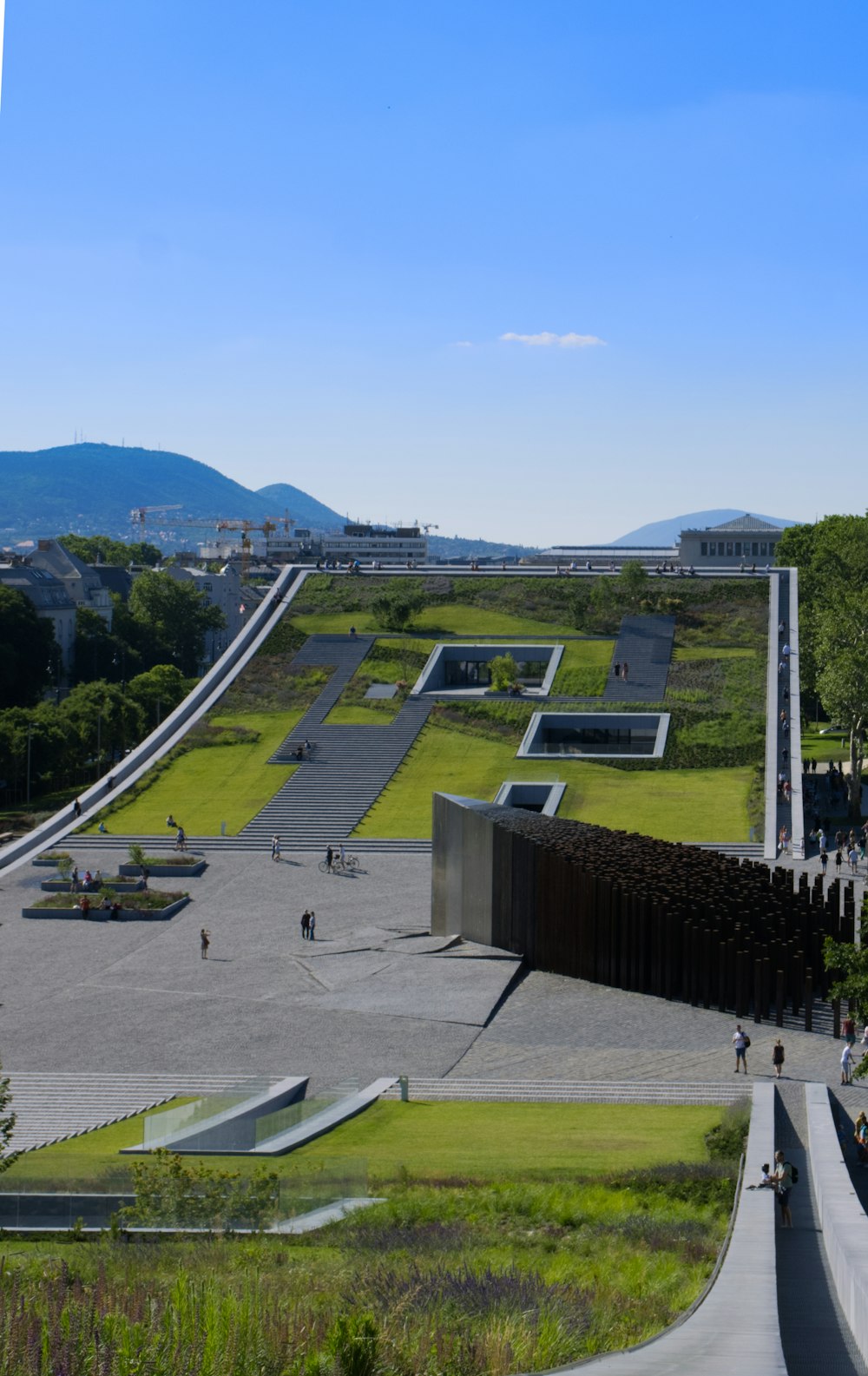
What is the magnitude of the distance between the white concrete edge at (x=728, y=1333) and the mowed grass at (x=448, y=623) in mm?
67543

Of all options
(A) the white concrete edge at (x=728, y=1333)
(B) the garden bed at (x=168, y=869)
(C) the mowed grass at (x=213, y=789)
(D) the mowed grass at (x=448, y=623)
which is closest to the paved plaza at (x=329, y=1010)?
(B) the garden bed at (x=168, y=869)

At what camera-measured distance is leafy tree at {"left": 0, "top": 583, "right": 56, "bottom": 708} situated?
87.2 meters

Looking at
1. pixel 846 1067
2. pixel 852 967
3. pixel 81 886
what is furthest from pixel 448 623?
Result: pixel 852 967

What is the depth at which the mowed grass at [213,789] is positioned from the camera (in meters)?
60.5

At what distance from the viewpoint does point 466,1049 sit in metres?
32.5

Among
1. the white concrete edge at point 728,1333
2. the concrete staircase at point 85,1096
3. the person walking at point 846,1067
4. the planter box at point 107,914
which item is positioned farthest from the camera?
the planter box at point 107,914

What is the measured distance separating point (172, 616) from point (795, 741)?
239 ft

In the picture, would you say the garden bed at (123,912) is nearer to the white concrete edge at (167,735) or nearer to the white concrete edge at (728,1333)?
the white concrete edge at (167,735)

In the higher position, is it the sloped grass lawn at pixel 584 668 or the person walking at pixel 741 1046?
the sloped grass lawn at pixel 584 668

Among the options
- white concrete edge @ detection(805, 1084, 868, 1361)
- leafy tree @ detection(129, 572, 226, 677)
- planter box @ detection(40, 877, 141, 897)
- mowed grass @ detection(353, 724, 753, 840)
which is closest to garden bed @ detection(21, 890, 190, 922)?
planter box @ detection(40, 877, 141, 897)

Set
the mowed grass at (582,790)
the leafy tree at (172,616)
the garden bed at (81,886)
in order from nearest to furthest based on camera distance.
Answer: the garden bed at (81,886), the mowed grass at (582,790), the leafy tree at (172,616)

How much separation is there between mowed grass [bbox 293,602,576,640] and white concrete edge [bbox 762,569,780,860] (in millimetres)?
10824

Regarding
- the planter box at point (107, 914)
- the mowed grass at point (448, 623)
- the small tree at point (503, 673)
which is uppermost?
the mowed grass at point (448, 623)

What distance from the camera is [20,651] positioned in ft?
292
